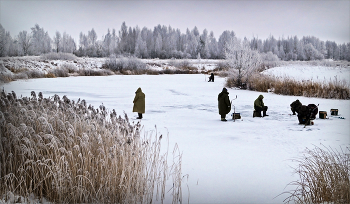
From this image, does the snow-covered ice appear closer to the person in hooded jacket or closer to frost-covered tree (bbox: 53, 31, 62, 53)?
the person in hooded jacket

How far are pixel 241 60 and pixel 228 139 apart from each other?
10.1 m

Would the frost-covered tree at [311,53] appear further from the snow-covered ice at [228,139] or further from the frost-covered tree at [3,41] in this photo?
the frost-covered tree at [3,41]

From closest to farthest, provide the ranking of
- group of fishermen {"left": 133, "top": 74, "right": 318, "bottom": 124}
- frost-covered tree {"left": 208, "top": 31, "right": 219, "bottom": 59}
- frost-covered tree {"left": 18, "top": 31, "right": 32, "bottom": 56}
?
frost-covered tree {"left": 18, "top": 31, "right": 32, "bottom": 56} → frost-covered tree {"left": 208, "top": 31, "right": 219, "bottom": 59} → group of fishermen {"left": 133, "top": 74, "right": 318, "bottom": 124}

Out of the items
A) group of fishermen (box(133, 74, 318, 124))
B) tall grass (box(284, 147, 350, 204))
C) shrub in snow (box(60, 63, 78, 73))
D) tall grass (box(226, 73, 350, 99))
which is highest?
shrub in snow (box(60, 63, 78, 73))

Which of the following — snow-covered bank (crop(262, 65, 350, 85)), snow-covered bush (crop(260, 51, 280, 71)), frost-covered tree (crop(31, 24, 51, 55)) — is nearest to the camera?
frost-covered tree (crop(31, 24, 51, 55))

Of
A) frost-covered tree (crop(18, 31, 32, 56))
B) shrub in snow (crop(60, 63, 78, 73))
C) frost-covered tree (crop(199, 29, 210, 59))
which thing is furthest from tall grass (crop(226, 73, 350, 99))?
frost-covered tree (crop(18, 31, 32, 56))

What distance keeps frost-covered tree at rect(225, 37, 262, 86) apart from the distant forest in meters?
7.99

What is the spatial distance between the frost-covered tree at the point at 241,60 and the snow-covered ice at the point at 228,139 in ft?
19.7

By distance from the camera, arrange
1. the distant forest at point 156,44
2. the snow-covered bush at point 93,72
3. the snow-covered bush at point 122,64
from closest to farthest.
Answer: the distant forest at point 156,44, the snow-covered bush at point 93,72, the snow-covered bush at point 122,64

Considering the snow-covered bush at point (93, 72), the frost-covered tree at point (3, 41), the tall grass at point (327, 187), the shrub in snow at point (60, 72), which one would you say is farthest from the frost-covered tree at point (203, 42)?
the frost-covered tree at point (3, 41)

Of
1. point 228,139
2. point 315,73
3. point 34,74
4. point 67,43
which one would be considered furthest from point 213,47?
point 315,73

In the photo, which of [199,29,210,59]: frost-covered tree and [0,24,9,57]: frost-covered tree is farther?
[199,29,210,59]: frost-covered tree

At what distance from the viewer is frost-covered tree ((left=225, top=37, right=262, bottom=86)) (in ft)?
45.3

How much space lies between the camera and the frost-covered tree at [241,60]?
544 inches
